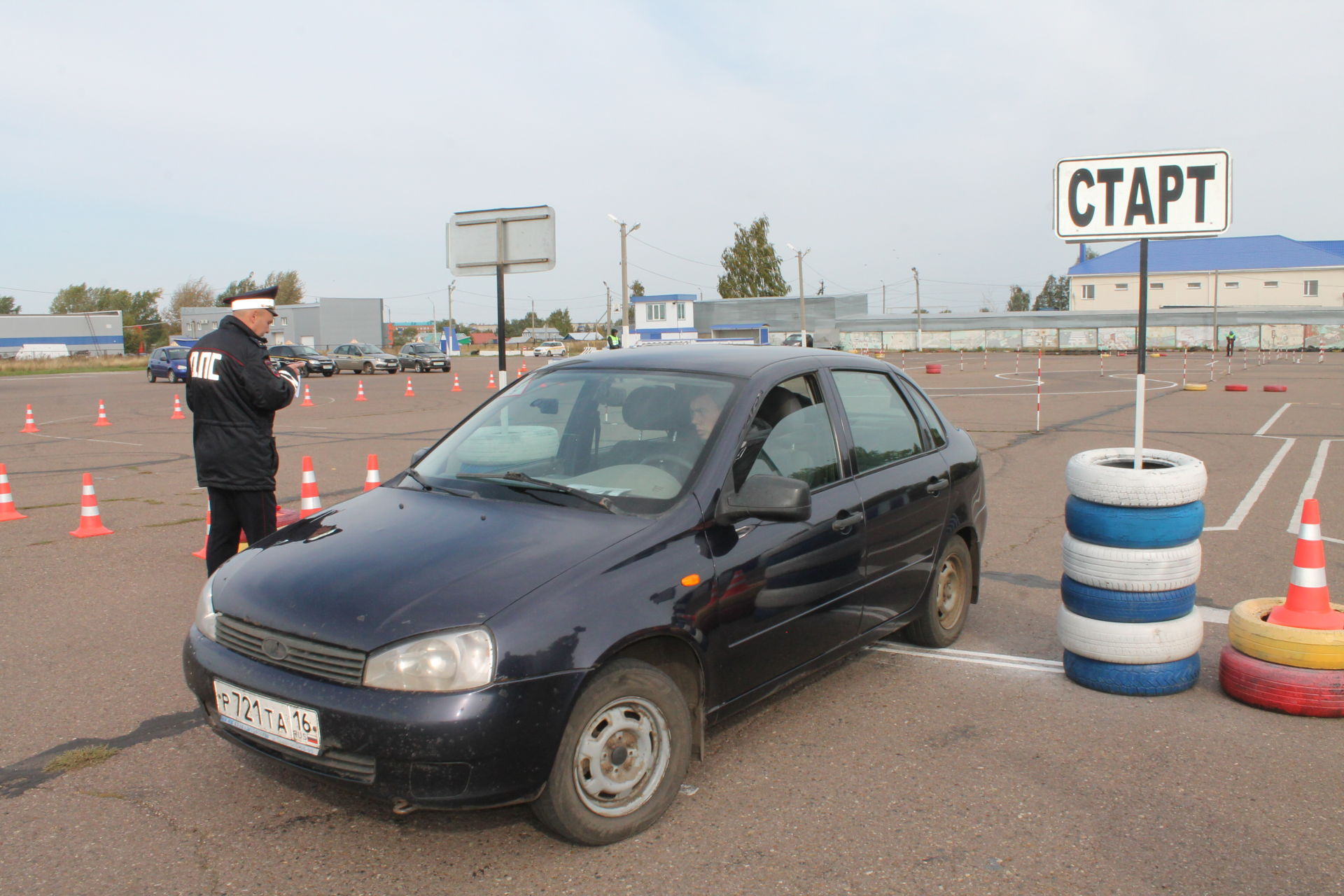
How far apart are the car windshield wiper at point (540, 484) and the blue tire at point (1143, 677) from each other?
A: 8.10ft

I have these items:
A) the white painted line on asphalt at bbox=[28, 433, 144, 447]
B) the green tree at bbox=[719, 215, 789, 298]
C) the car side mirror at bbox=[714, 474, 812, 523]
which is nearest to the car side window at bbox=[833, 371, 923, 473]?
the car side mirror at bbox=[714, 474, 812, 523]

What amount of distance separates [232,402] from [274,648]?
2550 mm

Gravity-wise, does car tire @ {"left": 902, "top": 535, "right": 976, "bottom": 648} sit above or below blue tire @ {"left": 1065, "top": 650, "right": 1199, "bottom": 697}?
above

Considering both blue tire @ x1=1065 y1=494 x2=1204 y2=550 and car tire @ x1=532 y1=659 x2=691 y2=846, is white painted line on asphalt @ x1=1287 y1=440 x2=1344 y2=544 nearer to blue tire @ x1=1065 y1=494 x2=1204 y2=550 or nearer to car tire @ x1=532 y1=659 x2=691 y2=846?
blue tire @ x1=1065 y1=494 x2=1204 y2=550

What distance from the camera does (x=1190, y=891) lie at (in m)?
2.88

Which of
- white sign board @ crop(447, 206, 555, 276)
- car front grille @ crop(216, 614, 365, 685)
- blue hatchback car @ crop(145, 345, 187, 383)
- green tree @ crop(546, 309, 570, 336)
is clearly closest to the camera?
car front grille @ crop(216, 614, 365, 685)

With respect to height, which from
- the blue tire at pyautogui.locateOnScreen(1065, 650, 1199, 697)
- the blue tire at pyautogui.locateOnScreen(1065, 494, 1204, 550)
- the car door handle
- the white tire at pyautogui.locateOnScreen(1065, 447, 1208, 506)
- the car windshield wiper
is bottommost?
the blue tire at pyautogui.locateOnScreen(1065, 650, 1199, 697)

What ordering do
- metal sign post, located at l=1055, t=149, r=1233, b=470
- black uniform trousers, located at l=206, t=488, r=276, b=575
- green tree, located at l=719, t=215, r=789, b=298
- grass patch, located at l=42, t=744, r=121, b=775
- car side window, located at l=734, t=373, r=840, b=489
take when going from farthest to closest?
green tree, located at l=719, t=215, r=789, b=298 < black uniform trousers, located at l=206, t=488, r=276, b=575 < metal sign post, located at l=1055, t=149, r=1233, b=470 < car side window, located at l=734, t=373, r=840, b=489 < grass patch, located at l=42, t=744, r=121, b=775

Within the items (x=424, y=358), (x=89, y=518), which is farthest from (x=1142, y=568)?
(x=424, y=358)

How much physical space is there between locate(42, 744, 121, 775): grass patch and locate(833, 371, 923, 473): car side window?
10.8ft

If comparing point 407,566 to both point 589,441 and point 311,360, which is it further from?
point 311,360

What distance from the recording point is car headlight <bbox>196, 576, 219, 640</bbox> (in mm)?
3412

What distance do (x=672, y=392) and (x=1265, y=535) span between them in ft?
19.9

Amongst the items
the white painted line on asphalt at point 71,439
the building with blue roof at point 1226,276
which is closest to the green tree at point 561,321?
the building with blue roof at point 1226,276
